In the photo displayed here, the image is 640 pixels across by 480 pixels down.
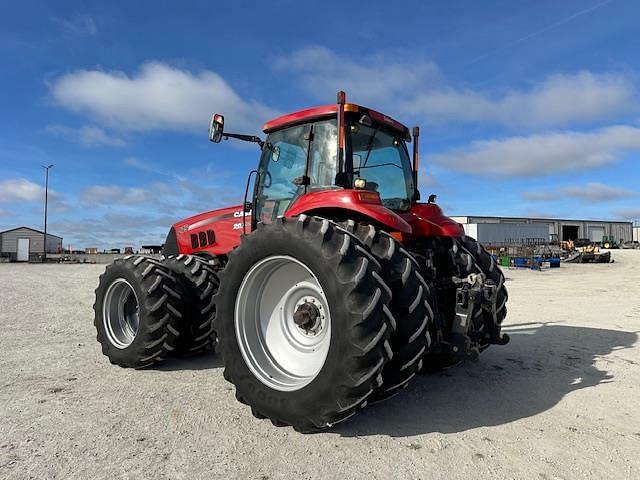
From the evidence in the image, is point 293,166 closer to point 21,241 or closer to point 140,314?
point 140,314

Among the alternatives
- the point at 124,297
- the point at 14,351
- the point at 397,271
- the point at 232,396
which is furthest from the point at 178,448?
the point at 14,351

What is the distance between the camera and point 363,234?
3.37 meters

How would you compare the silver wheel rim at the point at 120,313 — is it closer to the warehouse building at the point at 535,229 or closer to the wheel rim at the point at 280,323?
the wheel rim at the point at 280,323

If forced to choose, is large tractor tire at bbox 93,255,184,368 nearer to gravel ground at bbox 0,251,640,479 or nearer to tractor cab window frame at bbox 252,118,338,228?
gravel ground at bbox 0,251,640,479

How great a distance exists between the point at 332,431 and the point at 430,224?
2123mm

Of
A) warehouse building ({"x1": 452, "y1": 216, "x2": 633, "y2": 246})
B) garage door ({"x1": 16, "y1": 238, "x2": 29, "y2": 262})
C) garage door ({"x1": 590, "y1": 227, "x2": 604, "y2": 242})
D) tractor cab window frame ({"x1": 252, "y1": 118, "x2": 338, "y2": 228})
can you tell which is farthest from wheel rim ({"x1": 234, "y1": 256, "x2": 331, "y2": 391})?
garage door ({"x1": 590, "y1": 227, "x2": 604, "y2": 242})

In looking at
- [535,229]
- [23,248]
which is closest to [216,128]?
Result: [535,229]

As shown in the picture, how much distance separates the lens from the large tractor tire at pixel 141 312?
471 centimetres

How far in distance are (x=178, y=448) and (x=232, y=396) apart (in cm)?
103

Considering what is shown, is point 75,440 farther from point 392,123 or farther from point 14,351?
point 392,123

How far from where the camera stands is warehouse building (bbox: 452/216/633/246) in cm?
4672

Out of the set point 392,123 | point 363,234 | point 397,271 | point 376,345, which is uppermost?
point 392,123

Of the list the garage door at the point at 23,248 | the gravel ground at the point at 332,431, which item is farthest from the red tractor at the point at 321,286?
the garage door at the point at 23,248

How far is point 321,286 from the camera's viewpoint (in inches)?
125
